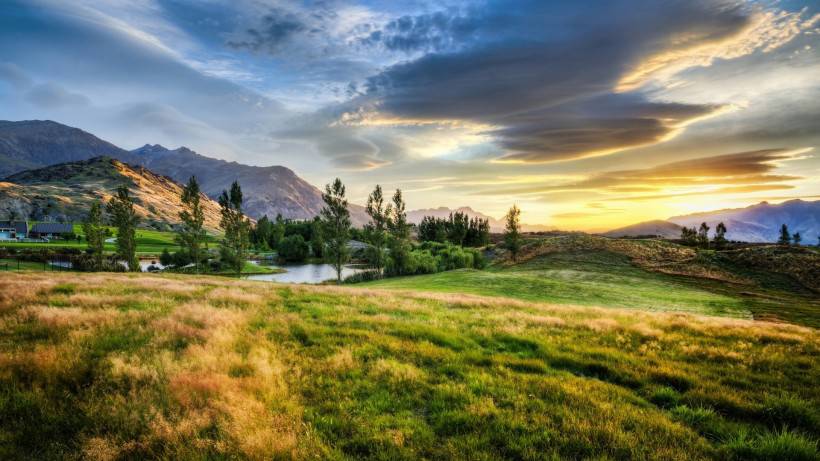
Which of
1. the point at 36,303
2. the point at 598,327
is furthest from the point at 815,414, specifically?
the point at 36,303

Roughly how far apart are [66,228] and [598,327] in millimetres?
217271

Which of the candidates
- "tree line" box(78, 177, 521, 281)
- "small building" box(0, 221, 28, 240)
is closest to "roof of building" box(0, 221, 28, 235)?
"small building" box(0, 221, 28, 240)

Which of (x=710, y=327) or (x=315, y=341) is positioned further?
(x=710, y=327)

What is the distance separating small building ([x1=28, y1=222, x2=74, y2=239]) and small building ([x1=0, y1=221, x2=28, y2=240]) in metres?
3.14

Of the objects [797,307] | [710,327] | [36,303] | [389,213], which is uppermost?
[389,213]

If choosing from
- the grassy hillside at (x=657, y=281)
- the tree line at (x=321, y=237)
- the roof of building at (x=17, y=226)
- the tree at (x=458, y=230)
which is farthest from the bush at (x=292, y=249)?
the roof of building at (x=17, y=226)

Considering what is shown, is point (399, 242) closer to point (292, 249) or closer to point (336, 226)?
point (336, 226)

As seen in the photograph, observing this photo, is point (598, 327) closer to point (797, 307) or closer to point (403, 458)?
point (403, 458)

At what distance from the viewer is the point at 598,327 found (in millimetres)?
13883

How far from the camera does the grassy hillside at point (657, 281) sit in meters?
37.4

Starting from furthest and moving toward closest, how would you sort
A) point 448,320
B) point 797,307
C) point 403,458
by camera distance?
1. point 797,307
2. point 448,320
3. point 403,458

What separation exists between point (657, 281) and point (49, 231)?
746 feet

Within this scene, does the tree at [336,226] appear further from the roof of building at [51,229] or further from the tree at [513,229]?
Answer: the roof of building at [51,229]

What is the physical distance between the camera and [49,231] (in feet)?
507
